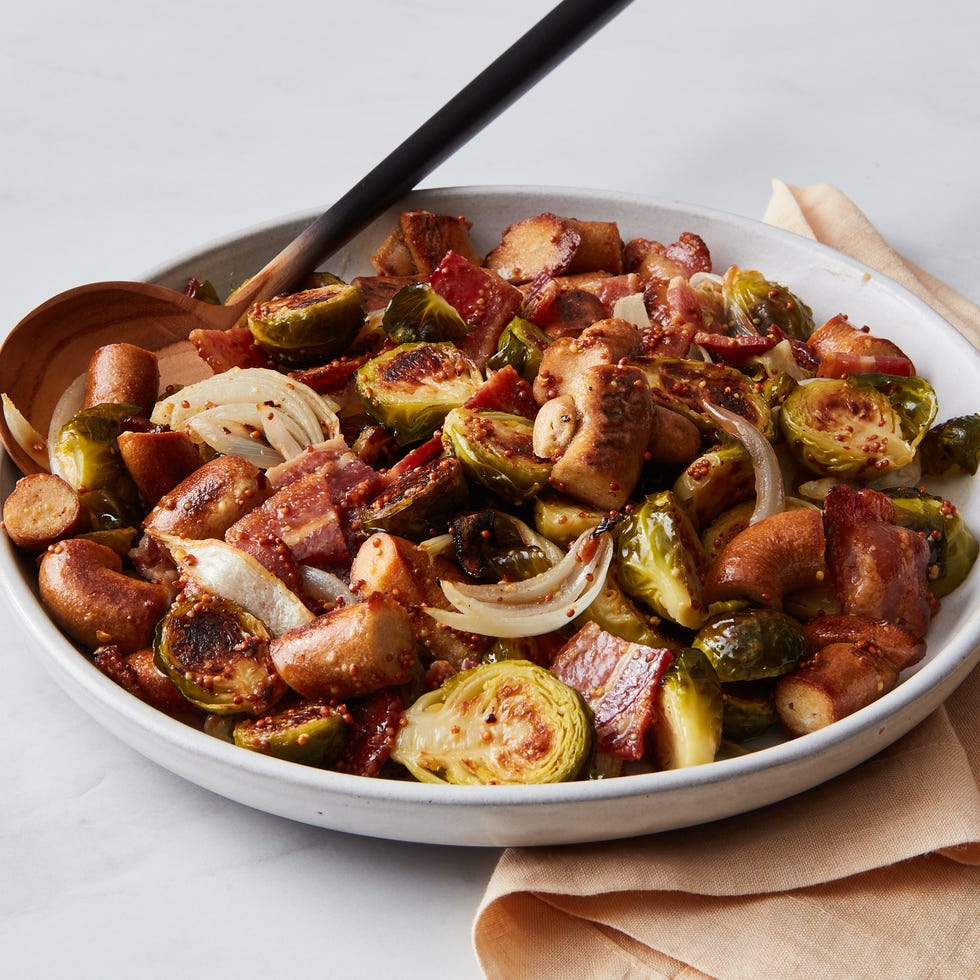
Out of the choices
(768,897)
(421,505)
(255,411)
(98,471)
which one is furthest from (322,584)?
(768,897)

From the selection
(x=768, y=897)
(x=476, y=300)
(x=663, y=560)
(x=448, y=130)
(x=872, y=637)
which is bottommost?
(x=768, y=897)

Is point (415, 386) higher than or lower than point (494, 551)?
higher

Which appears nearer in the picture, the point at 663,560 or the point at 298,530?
the point at 663,560

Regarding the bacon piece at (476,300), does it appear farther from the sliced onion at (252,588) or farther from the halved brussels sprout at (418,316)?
the sliced onion at (252,588)

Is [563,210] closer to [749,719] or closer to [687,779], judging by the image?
[749,719]

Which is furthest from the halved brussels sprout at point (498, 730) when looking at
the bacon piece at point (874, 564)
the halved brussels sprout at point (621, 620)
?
the bacon piece at point (874, 564)

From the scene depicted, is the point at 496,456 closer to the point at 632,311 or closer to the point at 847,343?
the point at 632,311

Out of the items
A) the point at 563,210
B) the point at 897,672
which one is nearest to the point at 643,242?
the point at 563,210
